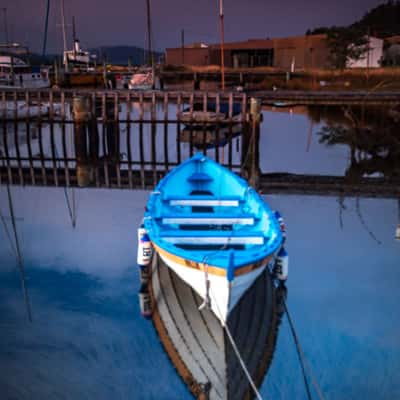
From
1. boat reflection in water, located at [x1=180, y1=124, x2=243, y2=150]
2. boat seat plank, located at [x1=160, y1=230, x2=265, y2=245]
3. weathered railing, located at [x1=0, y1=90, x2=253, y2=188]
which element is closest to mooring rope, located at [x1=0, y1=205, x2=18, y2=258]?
weathered railing, located at [x1=0, y1=90, x2=253, y2=188]

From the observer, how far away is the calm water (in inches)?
319

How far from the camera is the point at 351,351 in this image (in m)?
8.86

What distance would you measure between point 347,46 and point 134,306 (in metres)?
49.1

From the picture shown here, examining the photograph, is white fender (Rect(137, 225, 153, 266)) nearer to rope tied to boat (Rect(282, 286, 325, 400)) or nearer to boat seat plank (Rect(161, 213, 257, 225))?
boat seat plank (Rect(161, 213, 257, 225))

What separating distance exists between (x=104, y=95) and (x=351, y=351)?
19220mm

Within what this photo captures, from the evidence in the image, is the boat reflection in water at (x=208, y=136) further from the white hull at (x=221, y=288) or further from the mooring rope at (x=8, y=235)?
the white hull at (x=221, y=288)

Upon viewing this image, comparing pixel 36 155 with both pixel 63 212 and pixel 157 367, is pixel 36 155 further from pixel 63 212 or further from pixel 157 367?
pixel 157 367

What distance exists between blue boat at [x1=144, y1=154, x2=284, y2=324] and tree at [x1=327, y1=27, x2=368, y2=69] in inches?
1714

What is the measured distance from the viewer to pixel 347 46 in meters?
52.1

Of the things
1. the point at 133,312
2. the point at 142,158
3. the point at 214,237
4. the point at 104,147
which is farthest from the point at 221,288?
the point at 104,147

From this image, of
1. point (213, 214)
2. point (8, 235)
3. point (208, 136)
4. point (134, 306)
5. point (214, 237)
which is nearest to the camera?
point (214, 237)

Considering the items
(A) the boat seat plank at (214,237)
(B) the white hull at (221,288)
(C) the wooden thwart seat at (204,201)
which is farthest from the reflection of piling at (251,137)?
(B) the white hull at (221,288)

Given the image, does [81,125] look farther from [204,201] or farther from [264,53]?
[264,53]

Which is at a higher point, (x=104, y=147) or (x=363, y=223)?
(x=104, y=147)
